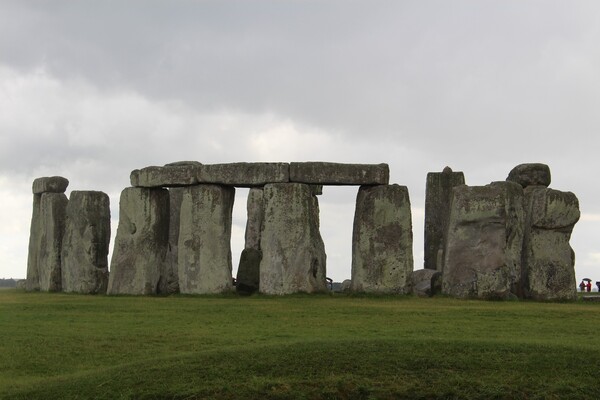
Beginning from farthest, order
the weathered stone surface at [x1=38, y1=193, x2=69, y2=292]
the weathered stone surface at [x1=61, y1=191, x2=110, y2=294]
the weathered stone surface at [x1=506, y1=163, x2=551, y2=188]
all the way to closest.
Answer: the weathered stone surface at [x1=38, y1=193, x2=69, y2=292], the weathered stone surface at [x1=61, y1=191, x2=110, y2=294], the weathered stone surface at [x1=506, y1=163, x2=551, y2=188]

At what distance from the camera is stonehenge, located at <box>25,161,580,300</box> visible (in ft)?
82.6

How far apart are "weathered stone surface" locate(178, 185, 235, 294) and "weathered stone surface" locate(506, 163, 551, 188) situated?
8115 millimetres

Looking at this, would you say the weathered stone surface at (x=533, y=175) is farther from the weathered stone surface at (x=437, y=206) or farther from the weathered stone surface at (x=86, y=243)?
the weathered stone surface at (x=86, y=243)

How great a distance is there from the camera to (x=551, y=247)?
2606 centimetres

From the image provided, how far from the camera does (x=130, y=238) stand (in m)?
28.4

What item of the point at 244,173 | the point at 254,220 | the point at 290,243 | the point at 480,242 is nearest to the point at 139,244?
the point at 244,173

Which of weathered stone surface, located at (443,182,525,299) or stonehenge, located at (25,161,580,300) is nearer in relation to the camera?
weathered stone surface, located at (443,182,525,299)

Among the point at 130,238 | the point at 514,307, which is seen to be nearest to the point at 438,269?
the point at 514,307

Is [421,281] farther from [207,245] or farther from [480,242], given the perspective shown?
[207,245]

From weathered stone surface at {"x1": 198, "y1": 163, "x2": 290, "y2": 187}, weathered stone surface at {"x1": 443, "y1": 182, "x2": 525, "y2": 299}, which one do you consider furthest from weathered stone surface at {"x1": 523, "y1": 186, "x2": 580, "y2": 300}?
weathered stone surface at {"x1": 198, "y1": 163, "x2": 290, "y2": 187}

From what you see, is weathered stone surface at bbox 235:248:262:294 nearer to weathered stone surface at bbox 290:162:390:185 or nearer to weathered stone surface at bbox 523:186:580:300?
weathered stone surface at bbox 290:162:390:185

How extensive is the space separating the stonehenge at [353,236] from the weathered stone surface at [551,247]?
0.08 ft

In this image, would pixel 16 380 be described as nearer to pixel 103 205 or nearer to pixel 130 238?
pixel 130 238

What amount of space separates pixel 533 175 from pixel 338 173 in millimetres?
5776
